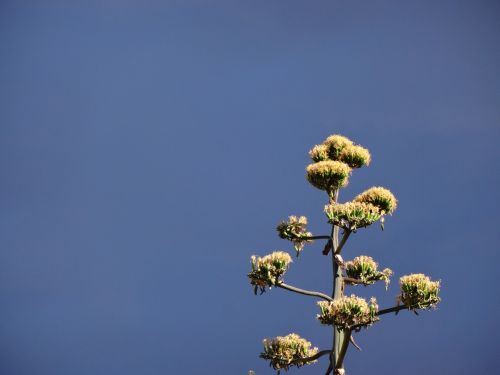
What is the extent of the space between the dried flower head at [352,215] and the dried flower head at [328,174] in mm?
800

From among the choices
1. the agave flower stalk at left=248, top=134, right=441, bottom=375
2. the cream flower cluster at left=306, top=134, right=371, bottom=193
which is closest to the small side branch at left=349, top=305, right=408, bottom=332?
the agave flower stalk at left=248, top=134, right=441, bottom=375

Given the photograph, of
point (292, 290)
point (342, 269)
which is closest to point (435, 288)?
point (342, 269)

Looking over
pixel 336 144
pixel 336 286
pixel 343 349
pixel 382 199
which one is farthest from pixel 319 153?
pixel 343 349

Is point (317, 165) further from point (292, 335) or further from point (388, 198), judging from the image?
point (292, 335)

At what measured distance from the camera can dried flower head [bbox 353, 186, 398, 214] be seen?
40.5ft

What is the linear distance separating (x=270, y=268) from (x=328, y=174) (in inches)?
86.0

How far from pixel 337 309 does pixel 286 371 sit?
2.16m

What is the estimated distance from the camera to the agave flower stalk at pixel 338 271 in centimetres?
1085

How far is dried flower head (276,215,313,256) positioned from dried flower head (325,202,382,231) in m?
0.94

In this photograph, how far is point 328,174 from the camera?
1246cm

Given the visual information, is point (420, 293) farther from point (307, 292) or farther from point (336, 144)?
point (336, 144)

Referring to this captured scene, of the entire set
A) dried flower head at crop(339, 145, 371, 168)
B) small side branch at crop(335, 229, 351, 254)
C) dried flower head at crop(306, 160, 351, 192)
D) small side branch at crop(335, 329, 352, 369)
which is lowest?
small side branch at crop(335, 329, 352, 369)

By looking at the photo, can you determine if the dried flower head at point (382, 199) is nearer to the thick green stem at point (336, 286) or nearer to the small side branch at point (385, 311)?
the thick green stem at point (336, 286)

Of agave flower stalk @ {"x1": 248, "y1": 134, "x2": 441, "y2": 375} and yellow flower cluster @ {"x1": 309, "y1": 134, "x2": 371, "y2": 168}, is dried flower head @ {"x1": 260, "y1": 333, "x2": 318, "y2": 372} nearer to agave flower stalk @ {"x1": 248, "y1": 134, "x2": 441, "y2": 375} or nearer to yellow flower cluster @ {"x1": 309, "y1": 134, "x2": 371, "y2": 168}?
agave flower stalk @ {"x1": 248, "y1": 134, "x2": 441, "y2": 375}
